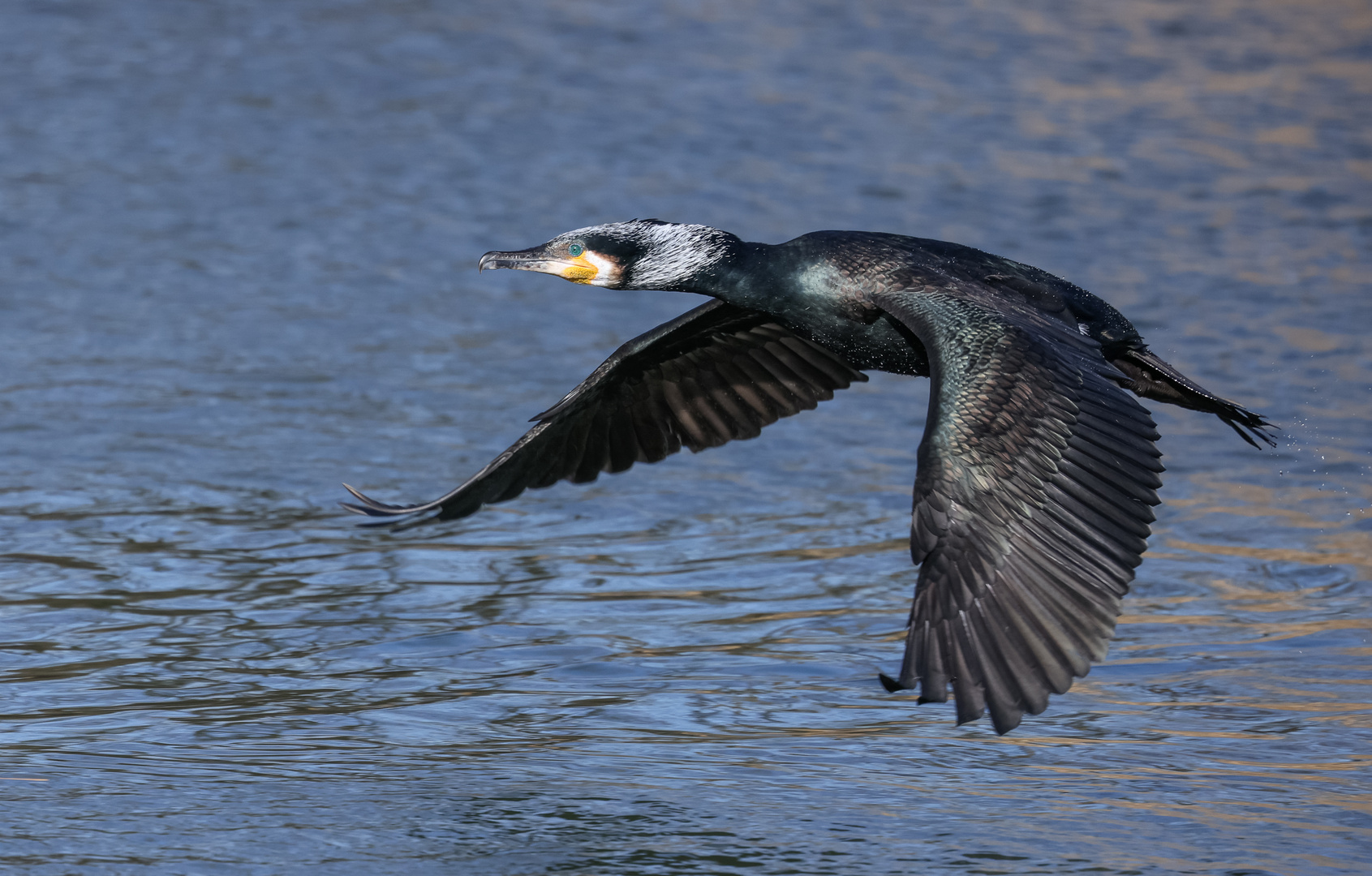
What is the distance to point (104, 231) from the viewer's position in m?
10.6

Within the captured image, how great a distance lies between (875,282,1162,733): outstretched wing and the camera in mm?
4516

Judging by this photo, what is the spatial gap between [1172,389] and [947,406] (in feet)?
4.37

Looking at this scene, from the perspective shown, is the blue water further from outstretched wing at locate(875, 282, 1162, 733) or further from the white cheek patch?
the white cheek patch

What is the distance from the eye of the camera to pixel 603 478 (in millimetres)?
8000

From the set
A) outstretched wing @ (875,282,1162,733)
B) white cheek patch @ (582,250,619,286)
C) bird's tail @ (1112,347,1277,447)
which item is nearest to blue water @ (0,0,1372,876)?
outstretched wing @ (875,282,1162,733)

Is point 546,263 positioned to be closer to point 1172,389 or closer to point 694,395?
point 694,395

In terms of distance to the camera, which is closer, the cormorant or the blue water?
the cormorant

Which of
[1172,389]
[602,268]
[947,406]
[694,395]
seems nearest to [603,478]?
[694,395]

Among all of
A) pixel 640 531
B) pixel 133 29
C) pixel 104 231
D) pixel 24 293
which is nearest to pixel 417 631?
pixel 640 531

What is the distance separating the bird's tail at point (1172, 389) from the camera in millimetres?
5605

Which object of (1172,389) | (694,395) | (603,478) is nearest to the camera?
(1172,389)

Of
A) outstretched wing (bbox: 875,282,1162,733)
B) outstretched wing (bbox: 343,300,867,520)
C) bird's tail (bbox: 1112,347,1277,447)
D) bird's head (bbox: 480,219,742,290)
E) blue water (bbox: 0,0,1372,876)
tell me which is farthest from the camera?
outstretched wing (bbox: 343,300,867,520)

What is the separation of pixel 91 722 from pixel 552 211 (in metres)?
6.07

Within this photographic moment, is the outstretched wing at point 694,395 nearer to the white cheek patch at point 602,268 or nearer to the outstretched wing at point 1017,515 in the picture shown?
the white cheek patch at point 602,268
